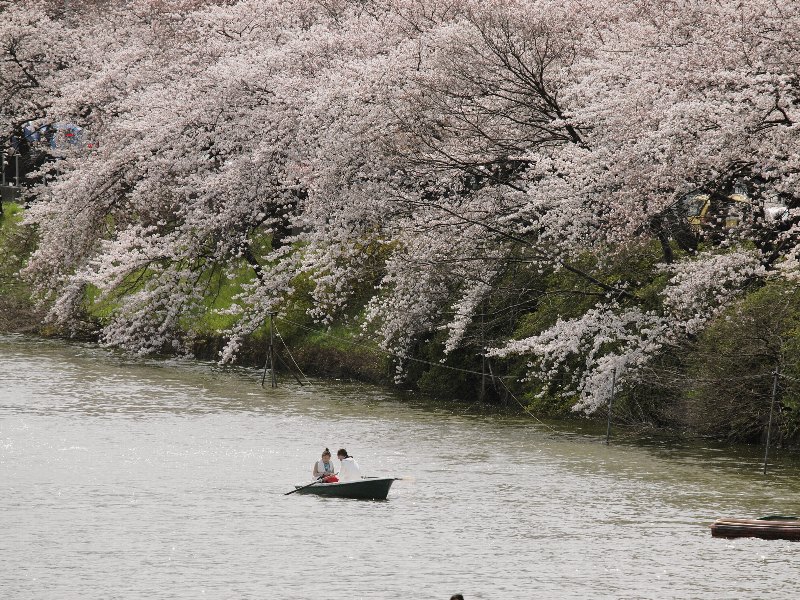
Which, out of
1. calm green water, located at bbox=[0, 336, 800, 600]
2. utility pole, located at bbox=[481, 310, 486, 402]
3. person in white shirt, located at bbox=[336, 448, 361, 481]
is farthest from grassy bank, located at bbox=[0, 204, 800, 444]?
person in white shirt, located at bbox=[336, 448, 361, 481]

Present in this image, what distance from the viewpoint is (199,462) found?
31141mm

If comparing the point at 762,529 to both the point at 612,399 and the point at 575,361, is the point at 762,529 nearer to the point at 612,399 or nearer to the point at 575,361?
the point at 612,399

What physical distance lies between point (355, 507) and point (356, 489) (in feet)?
1.27

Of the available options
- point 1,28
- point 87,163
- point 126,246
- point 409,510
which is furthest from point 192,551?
point 1,28

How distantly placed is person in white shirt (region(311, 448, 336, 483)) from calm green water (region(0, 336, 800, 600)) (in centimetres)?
56

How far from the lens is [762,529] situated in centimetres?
2416

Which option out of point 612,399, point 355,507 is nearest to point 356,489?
point 355,507

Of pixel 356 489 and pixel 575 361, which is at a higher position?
pixel 575 361

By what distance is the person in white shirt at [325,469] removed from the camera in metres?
28.7

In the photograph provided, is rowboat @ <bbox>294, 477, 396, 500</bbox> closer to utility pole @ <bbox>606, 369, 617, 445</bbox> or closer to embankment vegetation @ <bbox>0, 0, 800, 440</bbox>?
utility pole @ <bbox>606, 369, 617, 445</bbox>

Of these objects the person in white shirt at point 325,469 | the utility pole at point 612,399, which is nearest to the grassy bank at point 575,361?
the utility pole at point 612,399

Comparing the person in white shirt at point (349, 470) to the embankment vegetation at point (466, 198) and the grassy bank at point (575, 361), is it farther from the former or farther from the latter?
the grassy bank at point (575, 361)

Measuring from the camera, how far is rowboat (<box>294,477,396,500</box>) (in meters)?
27.7

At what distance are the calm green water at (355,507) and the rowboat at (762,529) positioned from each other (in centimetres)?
20
